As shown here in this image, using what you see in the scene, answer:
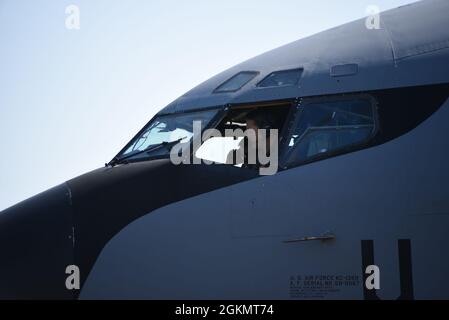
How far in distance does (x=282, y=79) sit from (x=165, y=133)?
68.0 inches

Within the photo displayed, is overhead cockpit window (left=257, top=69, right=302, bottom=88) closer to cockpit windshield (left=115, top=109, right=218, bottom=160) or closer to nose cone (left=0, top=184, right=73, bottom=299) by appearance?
cockpit windshield (left=115, top=109, right=218, bottom=160)

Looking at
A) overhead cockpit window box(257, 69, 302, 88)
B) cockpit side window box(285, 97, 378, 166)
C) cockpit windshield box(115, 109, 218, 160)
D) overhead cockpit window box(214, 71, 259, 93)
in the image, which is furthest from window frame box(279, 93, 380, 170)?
cockpit windshield box(115, 109, 218, 160)

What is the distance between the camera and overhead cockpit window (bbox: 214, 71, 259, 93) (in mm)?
7552

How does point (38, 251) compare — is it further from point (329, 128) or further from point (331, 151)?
point (329, 128)

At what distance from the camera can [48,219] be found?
20.8 ft

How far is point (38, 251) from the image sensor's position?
6.14 metres

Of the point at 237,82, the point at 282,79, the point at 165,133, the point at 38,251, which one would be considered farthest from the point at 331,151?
the point at 38,251

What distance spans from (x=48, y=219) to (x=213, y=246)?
6.18ft

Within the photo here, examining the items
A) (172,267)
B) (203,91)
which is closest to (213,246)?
(172,267)

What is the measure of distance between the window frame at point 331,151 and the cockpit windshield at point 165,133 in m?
1.09

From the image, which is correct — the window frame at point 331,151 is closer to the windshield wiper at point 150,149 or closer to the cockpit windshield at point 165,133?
the cockpit windshield at point 165,133

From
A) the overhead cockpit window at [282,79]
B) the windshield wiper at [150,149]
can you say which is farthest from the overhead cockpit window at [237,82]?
the windshield wiper at [150,149]

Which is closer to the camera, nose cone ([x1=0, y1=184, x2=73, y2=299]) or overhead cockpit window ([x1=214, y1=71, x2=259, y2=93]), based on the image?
nose cone ([x1=0, y1=184, x2=73, y2=299])

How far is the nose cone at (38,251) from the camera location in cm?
602
